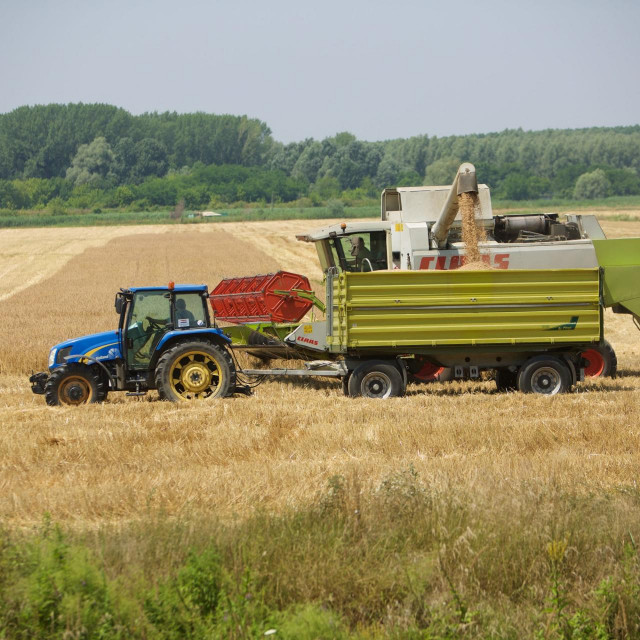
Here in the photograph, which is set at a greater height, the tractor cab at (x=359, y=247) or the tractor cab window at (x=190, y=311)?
the tractor cab at (x=359, y=247)

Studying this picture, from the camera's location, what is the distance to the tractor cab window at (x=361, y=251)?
14.0 metres

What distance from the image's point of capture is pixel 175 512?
19.6 ft

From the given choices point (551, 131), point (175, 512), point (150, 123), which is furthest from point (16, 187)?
point (175, 512)

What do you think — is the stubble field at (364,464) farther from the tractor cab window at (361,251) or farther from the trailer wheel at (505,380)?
the tractor cab window at (361,251)

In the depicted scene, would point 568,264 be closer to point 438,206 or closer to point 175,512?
point 438,206

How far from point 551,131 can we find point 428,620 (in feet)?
511

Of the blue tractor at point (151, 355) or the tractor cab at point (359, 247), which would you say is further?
the tractor cab at point (359, 247)

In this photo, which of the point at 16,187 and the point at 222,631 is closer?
the point at 222,631

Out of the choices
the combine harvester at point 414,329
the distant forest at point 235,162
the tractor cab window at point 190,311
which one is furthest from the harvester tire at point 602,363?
the distant forest at point 235,162

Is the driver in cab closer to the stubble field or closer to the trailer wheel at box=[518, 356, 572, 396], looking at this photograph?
the stubble field

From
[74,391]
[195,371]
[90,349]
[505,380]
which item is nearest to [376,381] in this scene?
[505,380]

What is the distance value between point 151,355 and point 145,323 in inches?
15.3

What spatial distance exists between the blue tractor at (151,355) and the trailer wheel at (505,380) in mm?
3653

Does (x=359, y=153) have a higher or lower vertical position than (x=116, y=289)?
higher
